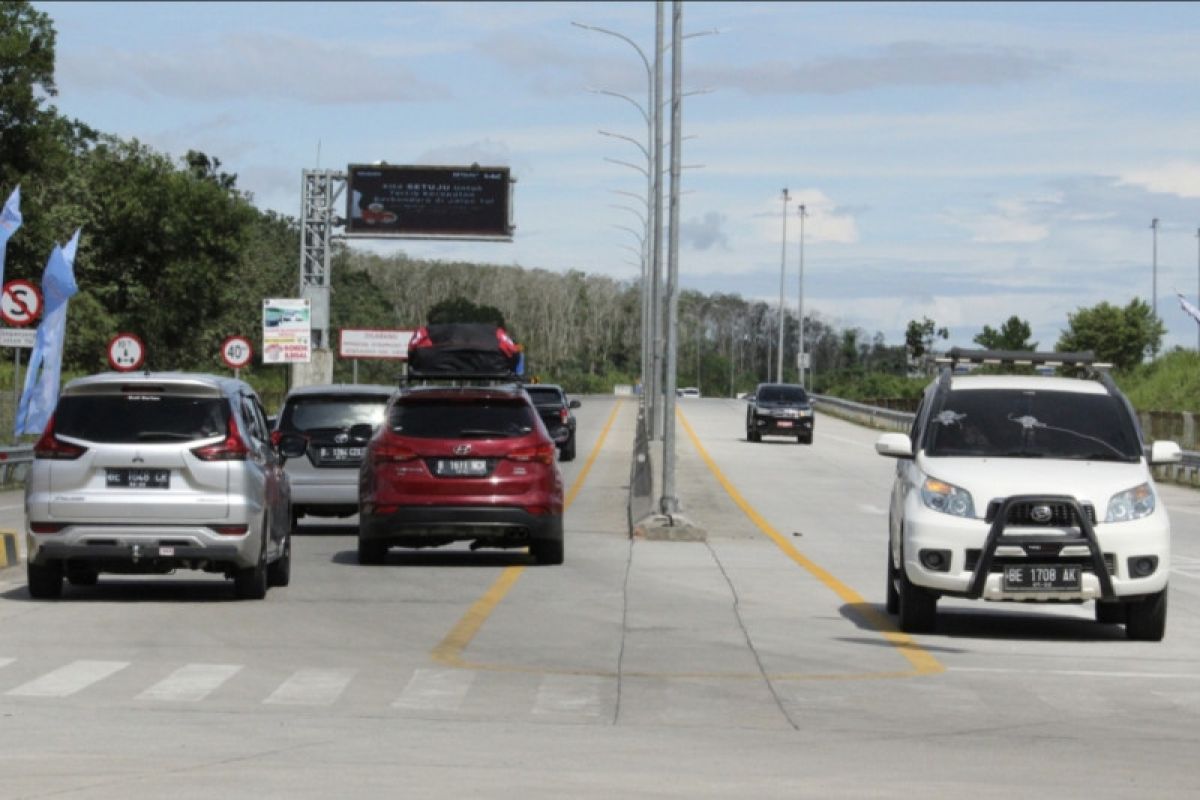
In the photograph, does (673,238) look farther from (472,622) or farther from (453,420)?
(472,622)

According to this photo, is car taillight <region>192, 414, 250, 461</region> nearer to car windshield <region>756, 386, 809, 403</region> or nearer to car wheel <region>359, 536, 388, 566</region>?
car wheel <region>359, 536, 388, 566</region>

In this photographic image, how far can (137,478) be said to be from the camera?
681 inches

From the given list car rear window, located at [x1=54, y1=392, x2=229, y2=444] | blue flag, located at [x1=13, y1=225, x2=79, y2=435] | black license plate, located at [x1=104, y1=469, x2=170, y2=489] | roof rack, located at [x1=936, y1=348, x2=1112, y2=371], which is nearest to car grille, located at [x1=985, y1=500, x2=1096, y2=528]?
roof rack, located at [x1=936, y1=348, x2=1112, y2=371]

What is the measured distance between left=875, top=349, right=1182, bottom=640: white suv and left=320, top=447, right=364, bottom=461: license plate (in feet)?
37.6

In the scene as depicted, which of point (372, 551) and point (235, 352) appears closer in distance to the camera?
point (372, 551)

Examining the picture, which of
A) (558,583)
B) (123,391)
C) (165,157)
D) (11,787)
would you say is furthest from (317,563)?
(165,157)

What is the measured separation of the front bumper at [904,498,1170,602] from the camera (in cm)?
1488

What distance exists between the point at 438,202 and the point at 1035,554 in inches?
2261

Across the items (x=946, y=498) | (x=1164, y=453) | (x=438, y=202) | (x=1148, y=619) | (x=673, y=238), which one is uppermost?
(x=438, y=202)

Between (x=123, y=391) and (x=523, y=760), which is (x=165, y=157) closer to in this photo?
(x=123, y=391)

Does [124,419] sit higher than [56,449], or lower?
higher

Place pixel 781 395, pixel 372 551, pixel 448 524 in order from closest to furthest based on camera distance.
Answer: pixel 448 524 → pixel 372 551 → pixel 781 395

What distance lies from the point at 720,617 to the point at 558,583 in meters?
3.22

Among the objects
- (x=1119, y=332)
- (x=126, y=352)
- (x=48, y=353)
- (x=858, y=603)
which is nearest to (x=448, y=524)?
(x=858, y=603)
